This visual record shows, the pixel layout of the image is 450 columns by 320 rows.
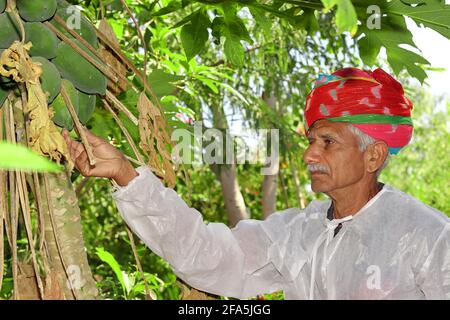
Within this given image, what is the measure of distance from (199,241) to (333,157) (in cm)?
36

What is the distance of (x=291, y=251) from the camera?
69.5 inches

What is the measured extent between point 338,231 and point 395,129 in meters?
0.28

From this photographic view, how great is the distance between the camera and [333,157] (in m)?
1.71

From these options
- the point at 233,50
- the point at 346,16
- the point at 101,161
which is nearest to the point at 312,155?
the point at 233,50

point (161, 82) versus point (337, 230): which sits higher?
point (161, 82)

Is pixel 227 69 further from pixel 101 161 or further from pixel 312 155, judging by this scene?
pixel 101 161

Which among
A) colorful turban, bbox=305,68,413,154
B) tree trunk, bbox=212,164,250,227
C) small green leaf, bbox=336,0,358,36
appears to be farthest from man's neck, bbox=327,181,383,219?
tree trunk, bbox=212,164,250,227

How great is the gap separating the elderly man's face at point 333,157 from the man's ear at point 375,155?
2cm

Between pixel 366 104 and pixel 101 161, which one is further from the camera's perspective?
pixel 366 104

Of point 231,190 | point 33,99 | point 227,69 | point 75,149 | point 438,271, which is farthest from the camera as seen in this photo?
point 231,190

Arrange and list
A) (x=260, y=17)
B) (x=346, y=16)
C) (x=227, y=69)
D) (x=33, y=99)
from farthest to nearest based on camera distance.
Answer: (x=227, y=69)
(x=260, y=17)
(x=33, y=99)
(x=346, y=16)

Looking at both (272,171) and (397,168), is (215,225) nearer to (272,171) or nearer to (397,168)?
(272,171)
